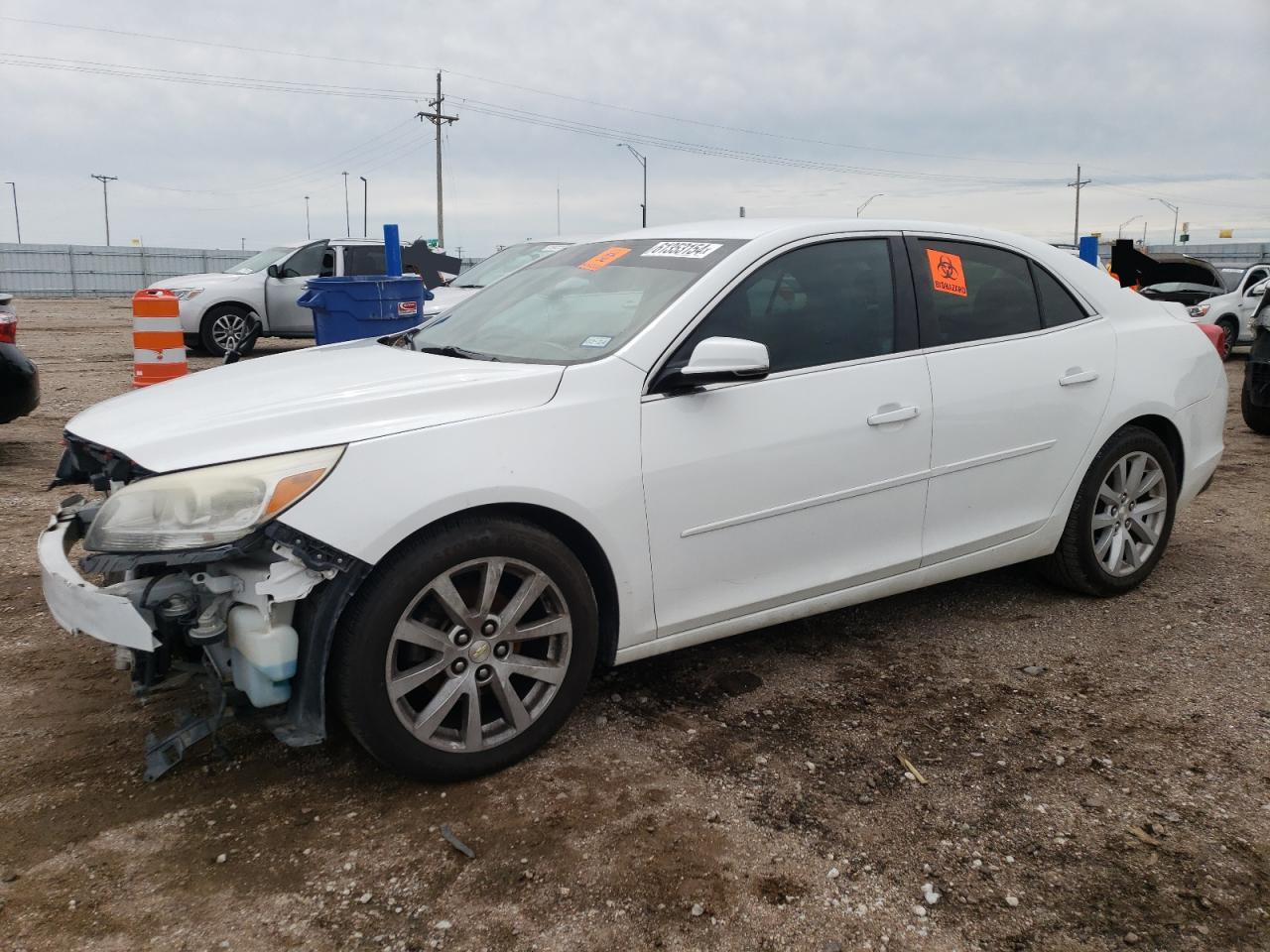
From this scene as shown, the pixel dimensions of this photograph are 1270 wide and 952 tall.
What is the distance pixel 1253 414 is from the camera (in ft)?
30.0

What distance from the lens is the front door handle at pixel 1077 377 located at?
4.22 m

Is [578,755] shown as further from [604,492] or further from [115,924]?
Answer: [115,924]

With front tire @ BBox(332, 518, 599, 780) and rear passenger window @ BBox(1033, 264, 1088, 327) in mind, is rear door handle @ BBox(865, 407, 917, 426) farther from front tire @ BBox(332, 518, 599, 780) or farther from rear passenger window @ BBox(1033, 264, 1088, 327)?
front tire @ BBox(332, 518, 599, 780)

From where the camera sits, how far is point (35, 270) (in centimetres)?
3606

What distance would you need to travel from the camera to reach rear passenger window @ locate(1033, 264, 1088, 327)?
14.2 feet

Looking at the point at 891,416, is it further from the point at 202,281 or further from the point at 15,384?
the point at 202,281

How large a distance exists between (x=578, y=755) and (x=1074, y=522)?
2456 millimetres

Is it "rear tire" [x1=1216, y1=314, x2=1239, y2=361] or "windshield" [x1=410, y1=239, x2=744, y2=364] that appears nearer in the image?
"windshield" [x1=410, y1=239, x2=744, y2=364]

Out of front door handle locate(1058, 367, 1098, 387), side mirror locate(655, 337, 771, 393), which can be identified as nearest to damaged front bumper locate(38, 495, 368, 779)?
side mirror locate(655, 337, 771, 393)

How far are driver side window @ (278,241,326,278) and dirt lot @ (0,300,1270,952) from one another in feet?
38.1

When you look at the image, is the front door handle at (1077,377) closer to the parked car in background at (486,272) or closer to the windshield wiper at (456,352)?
the windshield wiper at (456,352)

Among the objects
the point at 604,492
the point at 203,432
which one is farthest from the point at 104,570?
the point at 604,492

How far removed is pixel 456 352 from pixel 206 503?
1.25 m

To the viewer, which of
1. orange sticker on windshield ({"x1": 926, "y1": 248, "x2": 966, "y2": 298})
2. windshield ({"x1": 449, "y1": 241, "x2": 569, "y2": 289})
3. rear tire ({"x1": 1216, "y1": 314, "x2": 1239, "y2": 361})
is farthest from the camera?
rear tire ({"x1": 1216, "y1": 314, "x2": 1239, "y2": 361})
